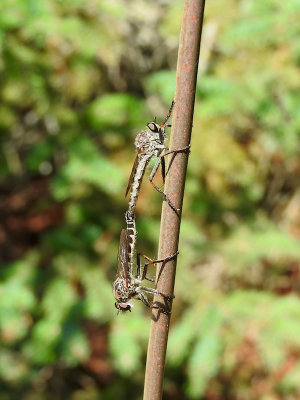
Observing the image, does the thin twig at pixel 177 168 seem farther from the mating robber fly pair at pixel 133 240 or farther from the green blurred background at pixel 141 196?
the green blurred background at pixel 141 196

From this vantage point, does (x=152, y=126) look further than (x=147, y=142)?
No

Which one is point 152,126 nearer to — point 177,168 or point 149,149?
point 149,149

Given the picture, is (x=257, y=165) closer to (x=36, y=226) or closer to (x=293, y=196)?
(x=293, y=196)

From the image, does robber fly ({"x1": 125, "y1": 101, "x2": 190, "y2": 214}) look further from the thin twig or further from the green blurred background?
the green blurred background

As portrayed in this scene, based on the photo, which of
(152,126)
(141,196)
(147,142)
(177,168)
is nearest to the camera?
(177,168)

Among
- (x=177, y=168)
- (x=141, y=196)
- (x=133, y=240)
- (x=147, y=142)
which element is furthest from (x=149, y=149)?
(x=141, y=196)
